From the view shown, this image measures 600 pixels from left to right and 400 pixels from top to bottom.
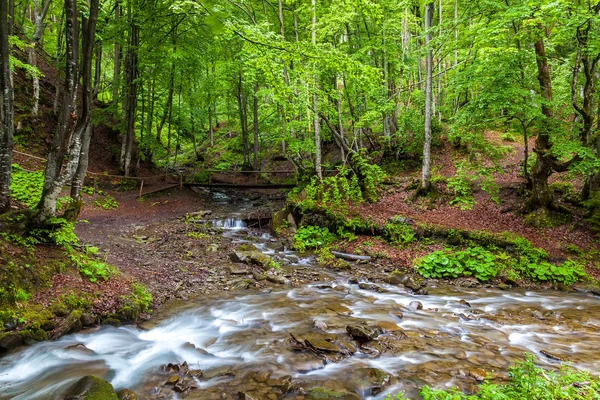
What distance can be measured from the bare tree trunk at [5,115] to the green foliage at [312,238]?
824cm

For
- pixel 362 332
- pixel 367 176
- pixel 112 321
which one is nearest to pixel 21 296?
pixel 112 321

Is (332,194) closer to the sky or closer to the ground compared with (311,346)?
closer to the sky

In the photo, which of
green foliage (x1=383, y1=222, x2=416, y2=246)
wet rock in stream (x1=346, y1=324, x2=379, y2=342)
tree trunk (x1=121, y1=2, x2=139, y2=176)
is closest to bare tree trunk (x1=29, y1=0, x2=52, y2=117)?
tree trunk (x1=121, y1=2, x2=139, y2=176)

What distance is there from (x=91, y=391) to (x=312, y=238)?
364 inches

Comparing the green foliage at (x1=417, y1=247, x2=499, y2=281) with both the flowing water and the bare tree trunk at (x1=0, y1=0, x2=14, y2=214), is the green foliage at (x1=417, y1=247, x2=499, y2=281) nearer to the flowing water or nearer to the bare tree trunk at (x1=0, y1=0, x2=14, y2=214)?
the flowing water

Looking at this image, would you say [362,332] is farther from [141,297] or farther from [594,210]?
[594,210]

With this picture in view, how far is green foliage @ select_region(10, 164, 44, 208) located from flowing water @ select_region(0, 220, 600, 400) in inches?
161

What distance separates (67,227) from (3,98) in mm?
2375

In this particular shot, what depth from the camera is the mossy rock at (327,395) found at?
3710mm

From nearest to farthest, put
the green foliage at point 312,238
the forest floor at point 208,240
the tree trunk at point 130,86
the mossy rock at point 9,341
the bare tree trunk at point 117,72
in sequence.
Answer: the mossy rock at point 9,341 < the forest floor at point 208,240 < the green foliage at point 312,238 < the tree trunk at point 130,86 < the bare tree trunk at point 117,72

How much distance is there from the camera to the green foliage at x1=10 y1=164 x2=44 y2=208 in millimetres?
7415

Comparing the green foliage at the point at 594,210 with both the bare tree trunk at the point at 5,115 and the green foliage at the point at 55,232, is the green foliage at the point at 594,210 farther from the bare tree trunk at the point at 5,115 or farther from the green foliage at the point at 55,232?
the bare tree trunk at the point at 5,115

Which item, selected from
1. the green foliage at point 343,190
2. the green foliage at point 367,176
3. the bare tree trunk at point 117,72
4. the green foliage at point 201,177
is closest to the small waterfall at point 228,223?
the green foliage at point 343,190

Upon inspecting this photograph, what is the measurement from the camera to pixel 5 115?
218 inches
